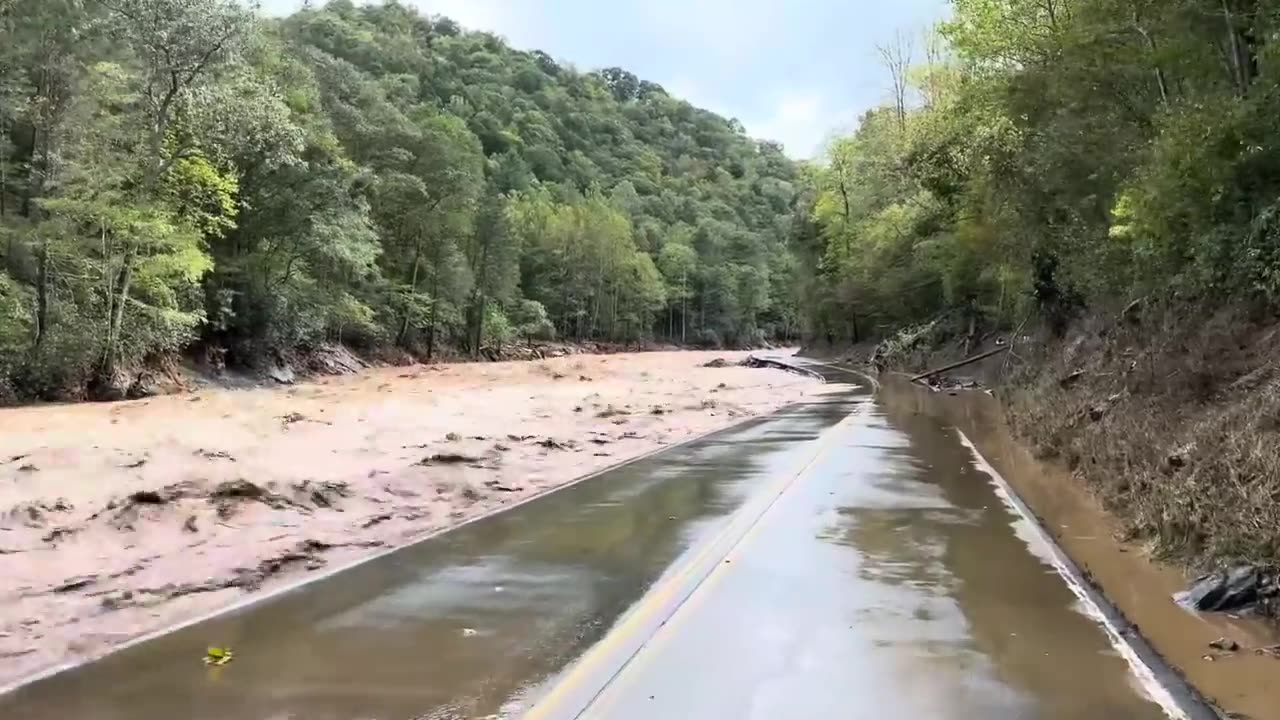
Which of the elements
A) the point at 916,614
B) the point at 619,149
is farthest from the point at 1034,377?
the point at 619,149

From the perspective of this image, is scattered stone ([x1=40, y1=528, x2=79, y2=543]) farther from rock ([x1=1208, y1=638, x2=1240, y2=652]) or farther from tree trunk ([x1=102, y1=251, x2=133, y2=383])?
tree trunk ([x1=102, y1=251, x2=133, y2=383])

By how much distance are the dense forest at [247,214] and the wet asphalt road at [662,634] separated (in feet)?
75.5

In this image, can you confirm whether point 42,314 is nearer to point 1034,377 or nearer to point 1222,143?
point 1034,377

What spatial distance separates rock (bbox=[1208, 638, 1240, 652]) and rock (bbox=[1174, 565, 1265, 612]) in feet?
2.60

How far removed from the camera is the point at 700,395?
33.7 m

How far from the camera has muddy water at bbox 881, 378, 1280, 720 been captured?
5.27m

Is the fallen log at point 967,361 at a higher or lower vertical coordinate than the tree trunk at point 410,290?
lower

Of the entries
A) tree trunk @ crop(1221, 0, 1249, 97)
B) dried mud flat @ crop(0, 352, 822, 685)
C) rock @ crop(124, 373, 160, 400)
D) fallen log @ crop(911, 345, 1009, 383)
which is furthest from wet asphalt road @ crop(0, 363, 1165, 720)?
fallen log @ crop(911, 345, 1009, 383)

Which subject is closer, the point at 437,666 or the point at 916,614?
the point at 437,666

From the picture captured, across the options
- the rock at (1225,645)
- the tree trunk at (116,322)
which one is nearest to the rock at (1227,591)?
the rock at (1225,645)

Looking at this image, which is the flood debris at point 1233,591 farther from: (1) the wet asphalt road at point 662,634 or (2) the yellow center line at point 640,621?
(2) the yellow center line at point 640,621

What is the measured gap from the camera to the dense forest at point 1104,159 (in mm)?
11875

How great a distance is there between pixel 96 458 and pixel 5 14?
19541 millimetres

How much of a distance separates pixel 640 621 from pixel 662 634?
0.31 metres
